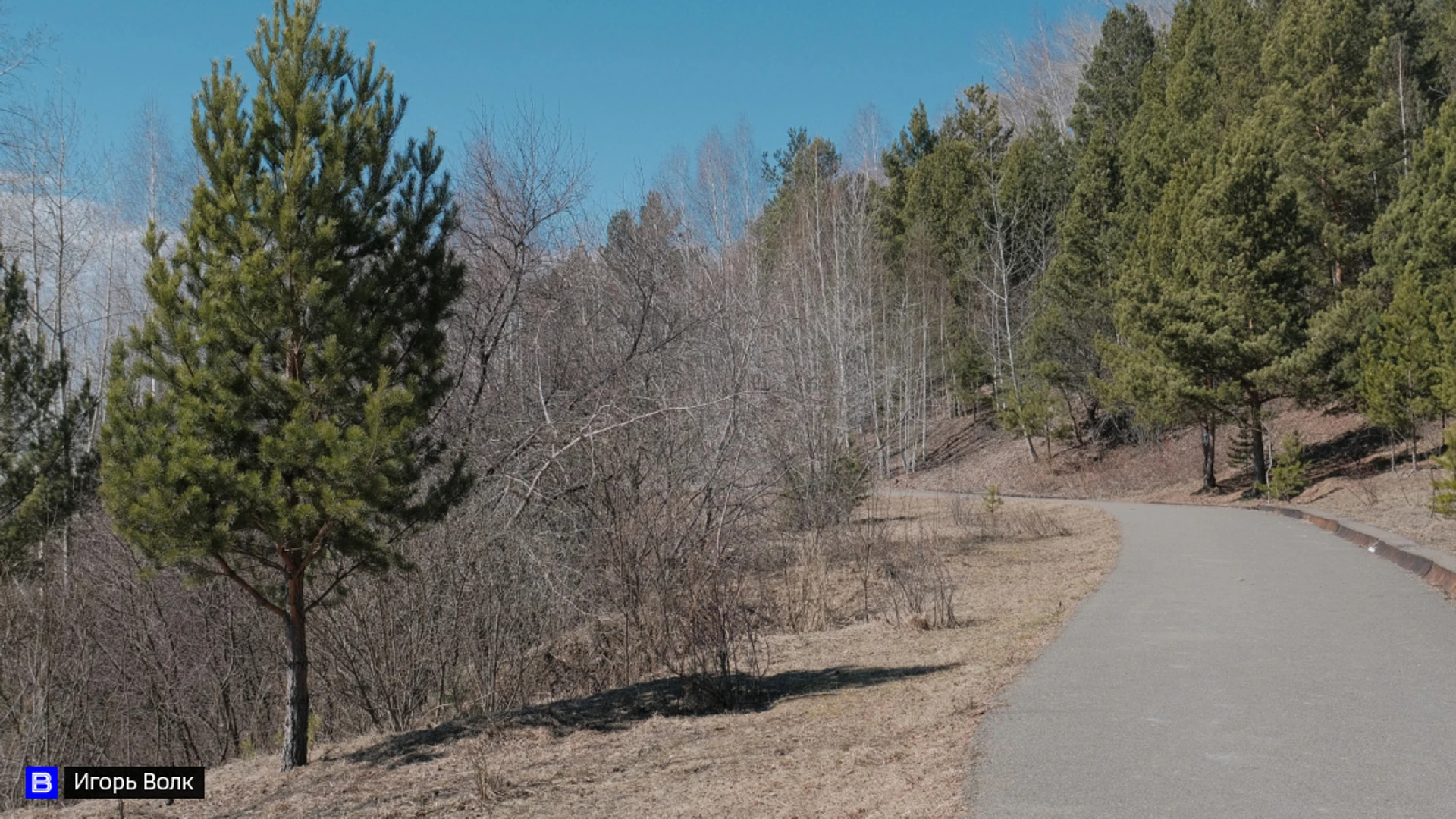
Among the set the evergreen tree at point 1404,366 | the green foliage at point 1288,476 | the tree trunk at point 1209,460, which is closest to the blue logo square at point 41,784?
the evergreen tree at point 1404,366

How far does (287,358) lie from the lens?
7.87 m

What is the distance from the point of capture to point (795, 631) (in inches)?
485

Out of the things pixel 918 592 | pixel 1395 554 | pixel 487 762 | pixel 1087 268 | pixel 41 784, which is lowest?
pixel 41 784

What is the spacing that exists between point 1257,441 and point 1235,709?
24.2 metres

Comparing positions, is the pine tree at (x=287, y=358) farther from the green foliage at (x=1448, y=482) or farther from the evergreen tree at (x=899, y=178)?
the evergreen tree at (x=899, y=178)

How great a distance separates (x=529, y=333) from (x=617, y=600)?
4.95m

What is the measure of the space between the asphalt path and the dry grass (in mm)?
363

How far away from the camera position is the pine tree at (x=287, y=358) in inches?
287

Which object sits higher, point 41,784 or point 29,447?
point 29,447

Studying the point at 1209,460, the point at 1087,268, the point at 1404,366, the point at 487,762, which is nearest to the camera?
the point at 487,762

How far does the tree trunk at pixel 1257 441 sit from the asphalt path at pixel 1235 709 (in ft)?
56.2

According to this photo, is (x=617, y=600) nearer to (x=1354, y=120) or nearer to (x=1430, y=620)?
(x=1430, y=620)

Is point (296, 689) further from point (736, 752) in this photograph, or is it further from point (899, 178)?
point (899, 178)

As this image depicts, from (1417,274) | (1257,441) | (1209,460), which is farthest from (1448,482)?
(1209,460)
